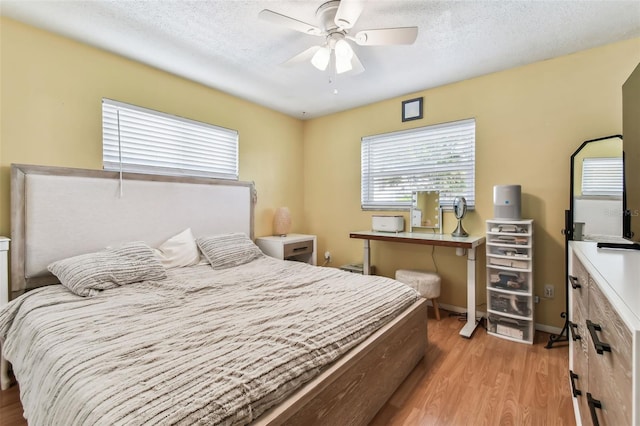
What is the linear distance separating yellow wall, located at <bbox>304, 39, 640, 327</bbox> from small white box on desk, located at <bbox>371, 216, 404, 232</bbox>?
34 cm

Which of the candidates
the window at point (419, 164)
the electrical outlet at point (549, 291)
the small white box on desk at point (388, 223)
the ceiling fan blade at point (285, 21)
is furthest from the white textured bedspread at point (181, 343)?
the ceiling fan blade at point (285, 21)

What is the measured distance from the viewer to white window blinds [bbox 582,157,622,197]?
2.09 meters

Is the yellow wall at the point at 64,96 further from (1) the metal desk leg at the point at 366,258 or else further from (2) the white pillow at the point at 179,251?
(1) the metal desk leg at the point at 366,258

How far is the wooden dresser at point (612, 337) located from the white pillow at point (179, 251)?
8.93 feet

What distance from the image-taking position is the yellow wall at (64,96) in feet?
6.33

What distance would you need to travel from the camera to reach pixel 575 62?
234 cm

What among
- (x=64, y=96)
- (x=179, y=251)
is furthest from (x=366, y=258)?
(x=64, y=96)

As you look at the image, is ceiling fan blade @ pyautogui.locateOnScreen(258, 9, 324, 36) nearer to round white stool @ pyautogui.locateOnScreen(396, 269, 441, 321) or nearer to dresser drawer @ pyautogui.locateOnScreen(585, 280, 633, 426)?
dresser drawer @ pyautogui.locateOnScreen(585, 280, 633, 426)

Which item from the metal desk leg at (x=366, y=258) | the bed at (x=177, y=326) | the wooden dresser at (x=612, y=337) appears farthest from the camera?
the metal desk leg at (x=366, y=258)

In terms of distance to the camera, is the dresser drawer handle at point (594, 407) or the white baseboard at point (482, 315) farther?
the white baseboard at point (482, 315)

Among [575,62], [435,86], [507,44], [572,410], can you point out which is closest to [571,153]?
[575,62]

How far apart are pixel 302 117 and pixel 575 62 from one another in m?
3.03

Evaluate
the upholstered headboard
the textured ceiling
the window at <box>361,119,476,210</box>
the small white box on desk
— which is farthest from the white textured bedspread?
the textured ceiling

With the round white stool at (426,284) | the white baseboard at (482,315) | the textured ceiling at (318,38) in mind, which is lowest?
the white baseboard at (482,315)
